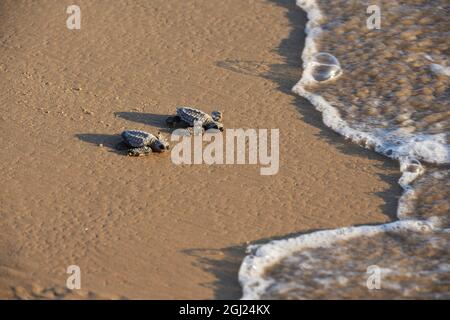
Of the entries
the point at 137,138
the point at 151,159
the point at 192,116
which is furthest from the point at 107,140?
the point at 192,116

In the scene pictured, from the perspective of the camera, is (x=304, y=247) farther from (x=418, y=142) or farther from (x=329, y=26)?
(x=329, y=26)

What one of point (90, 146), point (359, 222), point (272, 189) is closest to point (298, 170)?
point (272, 189)

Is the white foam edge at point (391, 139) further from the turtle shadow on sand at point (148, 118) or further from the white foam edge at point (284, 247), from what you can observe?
the turtle shadow on sand at point (148, 118)

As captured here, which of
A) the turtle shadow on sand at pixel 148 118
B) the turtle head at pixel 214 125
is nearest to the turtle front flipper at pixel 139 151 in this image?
the turtle shadow on sand at pixel 148 118

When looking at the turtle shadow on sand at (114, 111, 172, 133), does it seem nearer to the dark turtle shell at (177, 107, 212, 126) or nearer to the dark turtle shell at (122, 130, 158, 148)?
the dark turtle shell at (177, 107, 212, 126)

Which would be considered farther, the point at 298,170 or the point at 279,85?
the point at 279,85

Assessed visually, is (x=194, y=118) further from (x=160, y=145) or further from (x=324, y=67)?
(x=324, y=67)

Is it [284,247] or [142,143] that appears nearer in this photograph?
[284,247]
